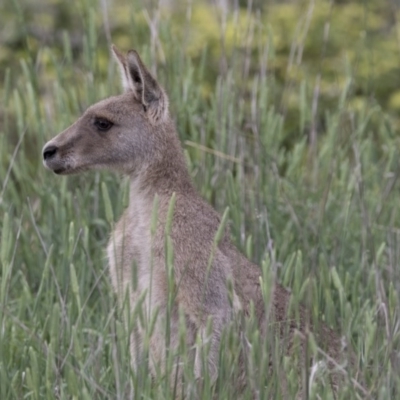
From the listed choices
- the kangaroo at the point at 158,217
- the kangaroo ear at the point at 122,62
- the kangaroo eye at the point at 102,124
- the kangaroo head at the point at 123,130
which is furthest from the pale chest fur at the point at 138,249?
the kangaroo ear at the point at 122,62

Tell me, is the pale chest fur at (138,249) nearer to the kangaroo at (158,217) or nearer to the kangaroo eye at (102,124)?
the kangaroo at (158,217)

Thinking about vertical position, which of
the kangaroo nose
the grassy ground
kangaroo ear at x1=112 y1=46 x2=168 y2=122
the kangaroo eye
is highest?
kangaroo ear at x1=112 y1=46 x2=168 y2=122

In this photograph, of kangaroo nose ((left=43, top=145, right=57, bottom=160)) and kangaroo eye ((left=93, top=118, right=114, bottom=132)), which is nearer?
kangaroo nose ((left=43, top=145, right=57, bottom=160))

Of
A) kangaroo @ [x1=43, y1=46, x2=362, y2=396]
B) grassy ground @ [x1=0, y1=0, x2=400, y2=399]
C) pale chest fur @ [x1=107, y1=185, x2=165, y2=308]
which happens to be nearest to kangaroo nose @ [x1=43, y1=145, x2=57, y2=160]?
kangaroo @ [x1=43, y1=46, x2=362, y2=396]

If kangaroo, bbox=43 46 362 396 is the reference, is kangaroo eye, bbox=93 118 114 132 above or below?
above

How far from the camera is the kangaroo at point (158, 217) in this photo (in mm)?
4145

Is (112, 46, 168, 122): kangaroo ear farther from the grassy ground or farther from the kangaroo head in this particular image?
the grassy ground

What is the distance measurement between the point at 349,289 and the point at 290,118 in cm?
513

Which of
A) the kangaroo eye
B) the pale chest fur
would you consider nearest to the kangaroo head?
the kangaroo eye

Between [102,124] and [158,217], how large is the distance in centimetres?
59

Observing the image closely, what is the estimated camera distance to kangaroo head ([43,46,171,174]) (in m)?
4.54

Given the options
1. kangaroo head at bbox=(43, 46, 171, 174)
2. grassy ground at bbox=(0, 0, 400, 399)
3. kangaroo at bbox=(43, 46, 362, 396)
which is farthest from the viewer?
grassy ground at bbox=(0, 0, 400, 399)

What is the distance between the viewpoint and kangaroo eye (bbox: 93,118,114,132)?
4.64 metres

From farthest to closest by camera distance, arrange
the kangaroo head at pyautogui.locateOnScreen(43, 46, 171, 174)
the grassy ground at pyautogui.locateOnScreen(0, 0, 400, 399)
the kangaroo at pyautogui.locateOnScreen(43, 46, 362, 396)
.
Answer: the grassy ground at pyautogui.locateOnScreen(0, 0, 400, 399), the kangaroo head at pyautogui.locateOnScreen(43, 46, 171, 174), the kangaroo at pyautogui.locateOnScreen(43, 46, 362, 396)
